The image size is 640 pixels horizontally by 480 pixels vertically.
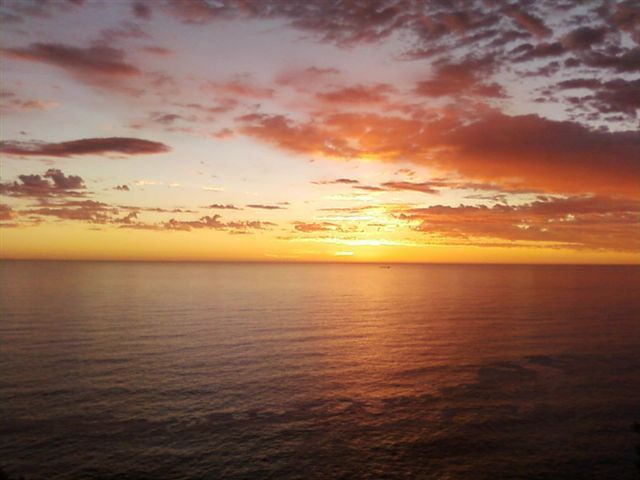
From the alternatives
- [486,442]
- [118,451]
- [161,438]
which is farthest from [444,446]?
[118,451]

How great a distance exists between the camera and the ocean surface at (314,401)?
105ft

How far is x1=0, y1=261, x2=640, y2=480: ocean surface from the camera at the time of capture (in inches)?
1257

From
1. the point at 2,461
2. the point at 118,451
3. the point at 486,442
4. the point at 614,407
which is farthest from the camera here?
the point at 614,407

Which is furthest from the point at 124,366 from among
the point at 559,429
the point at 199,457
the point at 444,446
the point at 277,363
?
the point at 559,429

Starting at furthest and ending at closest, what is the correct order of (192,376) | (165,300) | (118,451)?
(165,300) → (192,376) → (118,451)

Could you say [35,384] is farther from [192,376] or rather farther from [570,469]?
[570,469]

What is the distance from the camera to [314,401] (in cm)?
4422

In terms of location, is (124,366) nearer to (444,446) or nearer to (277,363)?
(277,363)

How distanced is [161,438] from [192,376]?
15.8m

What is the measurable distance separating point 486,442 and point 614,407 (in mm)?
16166

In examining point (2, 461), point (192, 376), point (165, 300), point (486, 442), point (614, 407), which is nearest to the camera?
point (2, 461)

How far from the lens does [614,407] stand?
42625mm

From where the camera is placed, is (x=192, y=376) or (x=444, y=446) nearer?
(x=444, y=446)

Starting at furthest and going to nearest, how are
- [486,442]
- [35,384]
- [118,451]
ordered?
[35,384] → [486,442] → [118,451]
